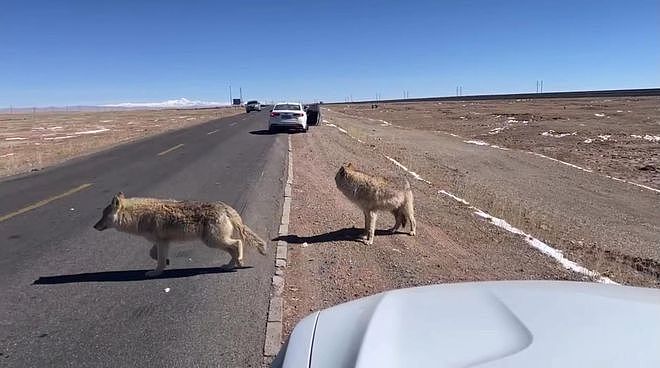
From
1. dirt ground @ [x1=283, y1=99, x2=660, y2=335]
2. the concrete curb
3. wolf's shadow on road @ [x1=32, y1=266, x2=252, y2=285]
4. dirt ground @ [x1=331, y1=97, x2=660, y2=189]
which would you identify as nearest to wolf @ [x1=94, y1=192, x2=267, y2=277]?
wolf's shadow on road @ [x1=32, y1=266, x2=252, y2=285]

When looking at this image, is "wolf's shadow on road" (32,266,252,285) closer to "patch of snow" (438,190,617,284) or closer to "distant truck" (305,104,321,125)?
"patch of snow" (438,190,617,284)

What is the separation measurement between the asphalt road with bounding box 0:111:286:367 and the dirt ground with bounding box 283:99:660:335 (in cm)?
54

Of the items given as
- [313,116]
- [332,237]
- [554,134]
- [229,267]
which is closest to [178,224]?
[229,267]

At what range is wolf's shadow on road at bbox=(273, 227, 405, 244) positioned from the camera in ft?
27.2

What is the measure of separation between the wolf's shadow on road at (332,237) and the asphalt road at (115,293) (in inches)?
13.0

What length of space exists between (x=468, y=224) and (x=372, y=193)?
319cm

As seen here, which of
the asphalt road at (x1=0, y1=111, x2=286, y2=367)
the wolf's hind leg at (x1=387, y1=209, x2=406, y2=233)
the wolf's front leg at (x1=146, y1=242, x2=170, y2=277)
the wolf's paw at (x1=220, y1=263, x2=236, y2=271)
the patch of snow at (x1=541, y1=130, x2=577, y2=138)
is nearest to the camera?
the asphalt road at (x1=0, y1=111, x2=286, y2=367)

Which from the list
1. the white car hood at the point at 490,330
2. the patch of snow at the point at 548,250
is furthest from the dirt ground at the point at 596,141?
the white car hood at the point at 490,330

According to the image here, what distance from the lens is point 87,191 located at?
12734 millimetres

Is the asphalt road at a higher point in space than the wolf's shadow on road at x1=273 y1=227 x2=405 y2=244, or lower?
higher

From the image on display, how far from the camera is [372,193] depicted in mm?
7996

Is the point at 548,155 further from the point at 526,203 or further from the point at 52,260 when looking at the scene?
the point at 52,260

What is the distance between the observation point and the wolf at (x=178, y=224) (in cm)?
625

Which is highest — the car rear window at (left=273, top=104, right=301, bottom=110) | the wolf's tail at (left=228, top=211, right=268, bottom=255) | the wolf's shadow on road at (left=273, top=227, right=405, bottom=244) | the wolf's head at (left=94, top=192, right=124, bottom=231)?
the car rear window at (left=273, top=104, right=301, bottom=110)
